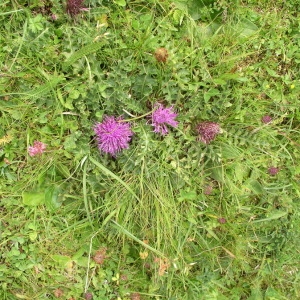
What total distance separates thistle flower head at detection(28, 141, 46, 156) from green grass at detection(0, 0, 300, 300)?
55mm

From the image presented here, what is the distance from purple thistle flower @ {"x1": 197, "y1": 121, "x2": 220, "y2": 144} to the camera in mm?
2363

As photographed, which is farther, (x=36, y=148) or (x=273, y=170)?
(x=273, y=170)

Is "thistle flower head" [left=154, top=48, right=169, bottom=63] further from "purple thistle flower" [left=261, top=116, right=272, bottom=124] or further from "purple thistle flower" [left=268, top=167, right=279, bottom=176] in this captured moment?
"purple thistle flower" [left=268, top=167, right=279, bottom=176]

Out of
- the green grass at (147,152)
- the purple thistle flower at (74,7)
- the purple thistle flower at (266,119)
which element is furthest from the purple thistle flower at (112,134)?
the purple thistle flower at (266,119)

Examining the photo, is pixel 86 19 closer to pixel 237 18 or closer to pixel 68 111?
pixel 68 111

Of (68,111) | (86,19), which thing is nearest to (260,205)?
(68,111)

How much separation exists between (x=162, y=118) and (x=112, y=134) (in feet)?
1.03

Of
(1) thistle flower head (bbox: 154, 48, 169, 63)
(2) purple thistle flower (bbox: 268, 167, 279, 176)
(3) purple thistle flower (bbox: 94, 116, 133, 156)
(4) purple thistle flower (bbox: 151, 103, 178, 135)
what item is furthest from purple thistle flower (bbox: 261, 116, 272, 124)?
(3) purple thistle flower (bbox: 94, 116, 133, 156)

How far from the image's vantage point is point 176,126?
92.8 inches

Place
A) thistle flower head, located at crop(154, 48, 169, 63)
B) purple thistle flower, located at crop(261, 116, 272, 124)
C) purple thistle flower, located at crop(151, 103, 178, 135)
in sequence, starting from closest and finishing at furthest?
thistle flower head, located at crop(154, 48, 169, 63), purple thistle flower, located at crop(151, 103, 178, 135), purple thistle flower, located at crop(261, 116, 272, 124)

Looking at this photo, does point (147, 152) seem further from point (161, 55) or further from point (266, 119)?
point (266, 119)

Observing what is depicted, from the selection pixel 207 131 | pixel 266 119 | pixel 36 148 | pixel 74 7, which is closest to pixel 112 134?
pixel 36 148

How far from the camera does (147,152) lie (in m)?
2.33

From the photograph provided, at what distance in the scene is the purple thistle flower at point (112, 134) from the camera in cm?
225
